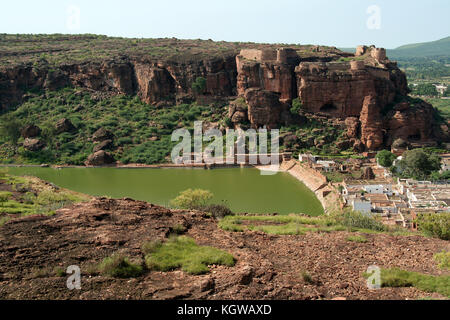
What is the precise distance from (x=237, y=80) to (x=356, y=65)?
11507 millimetres

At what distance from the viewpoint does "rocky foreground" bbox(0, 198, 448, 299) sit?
6312mm

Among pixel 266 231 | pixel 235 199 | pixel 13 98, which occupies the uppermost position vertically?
pixel 13 98

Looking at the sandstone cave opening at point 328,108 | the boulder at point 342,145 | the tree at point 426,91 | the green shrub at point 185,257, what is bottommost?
the boulder at point 342,145

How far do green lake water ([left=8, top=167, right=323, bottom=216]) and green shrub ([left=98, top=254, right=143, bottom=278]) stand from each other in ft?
46.7

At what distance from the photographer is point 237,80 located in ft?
136

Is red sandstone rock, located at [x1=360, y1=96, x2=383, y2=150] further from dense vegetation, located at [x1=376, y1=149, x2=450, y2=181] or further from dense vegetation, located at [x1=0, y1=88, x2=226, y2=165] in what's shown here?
dense vegetation, located at [x1=0, y1=88, x2=226, y2=165]

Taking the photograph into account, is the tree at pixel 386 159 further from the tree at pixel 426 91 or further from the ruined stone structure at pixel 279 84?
the tree at pixel 426 91

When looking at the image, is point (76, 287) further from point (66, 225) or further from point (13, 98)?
point (13, 98)

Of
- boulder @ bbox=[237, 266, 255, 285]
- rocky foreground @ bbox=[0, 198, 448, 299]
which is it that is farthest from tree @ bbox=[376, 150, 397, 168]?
boulder @ bbox=[237, 266, 255, 285]

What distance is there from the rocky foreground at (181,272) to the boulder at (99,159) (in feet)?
77.3

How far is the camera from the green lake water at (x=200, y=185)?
2298 cm

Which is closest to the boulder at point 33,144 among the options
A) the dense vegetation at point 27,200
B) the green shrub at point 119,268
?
the dense vegetation at point 27,200

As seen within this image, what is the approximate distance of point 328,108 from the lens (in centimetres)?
3769
